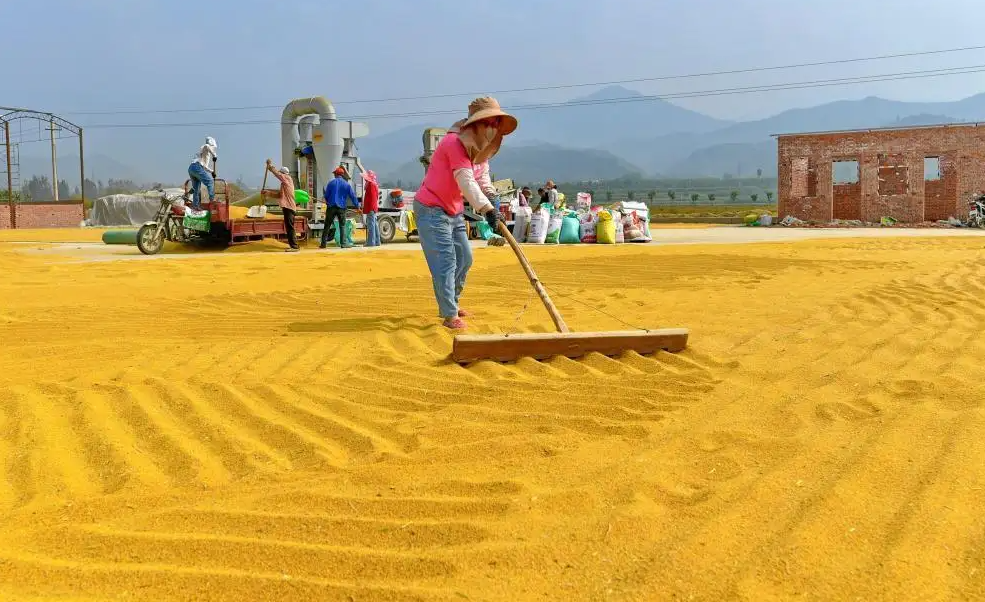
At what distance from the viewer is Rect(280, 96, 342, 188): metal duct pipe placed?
814 inches

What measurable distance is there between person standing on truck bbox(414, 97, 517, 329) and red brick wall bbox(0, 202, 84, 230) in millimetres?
30773

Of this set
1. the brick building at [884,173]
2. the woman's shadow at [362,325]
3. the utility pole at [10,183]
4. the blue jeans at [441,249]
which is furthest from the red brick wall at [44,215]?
the blue jeans at [441,249]

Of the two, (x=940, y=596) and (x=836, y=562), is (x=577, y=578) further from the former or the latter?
(x=940, y=596)

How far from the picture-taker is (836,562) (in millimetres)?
2172

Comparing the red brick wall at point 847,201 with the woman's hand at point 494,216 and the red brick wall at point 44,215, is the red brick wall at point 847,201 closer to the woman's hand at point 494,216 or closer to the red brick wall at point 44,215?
the woman's hand at point 494,216

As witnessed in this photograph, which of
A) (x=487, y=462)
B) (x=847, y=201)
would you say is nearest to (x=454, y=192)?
(x=487, y=462)

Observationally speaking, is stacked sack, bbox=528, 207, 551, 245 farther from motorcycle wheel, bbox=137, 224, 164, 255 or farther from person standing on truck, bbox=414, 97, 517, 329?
person standing on truck, bbox=414, 97, 517, 329

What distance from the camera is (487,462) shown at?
117 inches

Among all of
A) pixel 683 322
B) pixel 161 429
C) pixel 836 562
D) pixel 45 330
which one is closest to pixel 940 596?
pixel 836 562

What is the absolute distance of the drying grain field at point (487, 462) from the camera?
2.14 m

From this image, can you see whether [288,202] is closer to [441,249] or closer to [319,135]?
[319,135]

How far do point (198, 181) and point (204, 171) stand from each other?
31 cm

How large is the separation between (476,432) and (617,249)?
38.5ft

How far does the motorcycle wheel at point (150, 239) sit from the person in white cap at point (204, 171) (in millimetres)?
851
